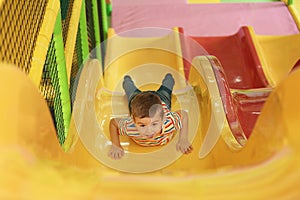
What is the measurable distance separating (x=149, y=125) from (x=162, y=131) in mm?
168

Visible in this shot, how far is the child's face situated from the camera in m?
1.62

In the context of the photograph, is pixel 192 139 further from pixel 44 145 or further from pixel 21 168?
pixel 21 168

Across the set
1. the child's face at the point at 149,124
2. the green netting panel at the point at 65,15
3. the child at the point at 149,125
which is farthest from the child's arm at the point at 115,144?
the green netting panel at the point at 65,15

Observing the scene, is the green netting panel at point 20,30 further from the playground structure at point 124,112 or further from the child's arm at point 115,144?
the child's arm at point 115,144

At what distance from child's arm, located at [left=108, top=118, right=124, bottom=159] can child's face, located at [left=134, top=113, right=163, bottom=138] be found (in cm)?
11

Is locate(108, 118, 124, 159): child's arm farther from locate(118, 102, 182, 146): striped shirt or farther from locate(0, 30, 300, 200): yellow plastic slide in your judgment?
locate(0, 30, 300, 200): yellow plastic slide

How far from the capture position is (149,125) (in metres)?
1.65

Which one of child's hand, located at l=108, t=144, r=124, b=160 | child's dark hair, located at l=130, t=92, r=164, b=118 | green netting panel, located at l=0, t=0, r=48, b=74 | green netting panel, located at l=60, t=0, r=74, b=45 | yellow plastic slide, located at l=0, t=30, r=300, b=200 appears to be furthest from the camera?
green netting panel, located at l=60, t=0, r=74, b=45

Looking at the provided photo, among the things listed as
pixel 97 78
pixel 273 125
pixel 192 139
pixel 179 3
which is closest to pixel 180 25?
pixel 179 3

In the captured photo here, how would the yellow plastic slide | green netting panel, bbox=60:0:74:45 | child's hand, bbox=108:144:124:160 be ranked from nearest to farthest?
the yellow plastic slide, child's hand, bbox=108:144:124:160, green netting panel, bbox=60:0:74:45

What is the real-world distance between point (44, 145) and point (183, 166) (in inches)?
38.0

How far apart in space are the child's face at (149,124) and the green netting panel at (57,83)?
0.28m

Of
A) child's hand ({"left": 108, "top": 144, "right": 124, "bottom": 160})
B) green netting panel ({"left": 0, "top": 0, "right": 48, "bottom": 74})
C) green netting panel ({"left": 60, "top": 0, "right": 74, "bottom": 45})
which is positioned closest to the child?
child's hand ({"left": 108, "top": 144, "right": 124, "bottom": 160})

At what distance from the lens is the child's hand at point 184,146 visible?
1816mm
